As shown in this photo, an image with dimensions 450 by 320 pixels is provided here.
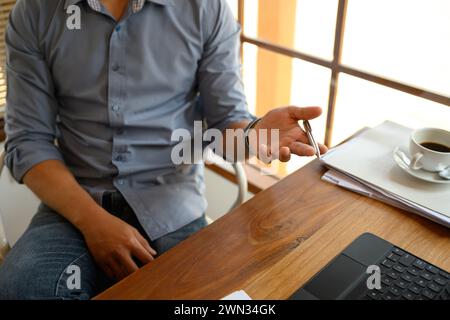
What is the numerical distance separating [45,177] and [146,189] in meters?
0.23

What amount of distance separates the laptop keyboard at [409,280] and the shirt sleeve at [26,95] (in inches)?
30.6

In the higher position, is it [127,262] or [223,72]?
[223,72]

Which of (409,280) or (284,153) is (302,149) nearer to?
(284,153)

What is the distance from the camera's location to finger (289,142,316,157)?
2.82ft

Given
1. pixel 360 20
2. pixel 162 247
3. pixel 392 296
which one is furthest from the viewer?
pixel 360 20

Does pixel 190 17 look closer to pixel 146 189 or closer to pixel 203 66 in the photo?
pixel 203 66

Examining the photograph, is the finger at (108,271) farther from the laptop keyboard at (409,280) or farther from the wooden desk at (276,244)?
the laptop keyboard at (409,280)

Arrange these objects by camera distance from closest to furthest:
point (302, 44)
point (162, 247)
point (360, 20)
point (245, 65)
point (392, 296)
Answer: point (392, 296)
point (162, 247)
point (360, 20)
point (302, 44)
point (245, 65)

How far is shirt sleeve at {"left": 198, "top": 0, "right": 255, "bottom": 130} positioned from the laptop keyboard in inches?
21.0

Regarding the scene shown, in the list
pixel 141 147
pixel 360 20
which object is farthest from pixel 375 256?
pixel 360 20

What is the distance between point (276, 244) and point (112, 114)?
0.53 meters

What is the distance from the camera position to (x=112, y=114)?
105 cm

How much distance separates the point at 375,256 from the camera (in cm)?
69

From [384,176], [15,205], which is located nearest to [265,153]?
[384,176]
